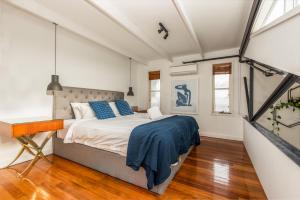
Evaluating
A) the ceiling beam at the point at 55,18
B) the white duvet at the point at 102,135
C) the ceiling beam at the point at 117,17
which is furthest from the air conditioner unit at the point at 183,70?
the white duvet at the point at 102,135

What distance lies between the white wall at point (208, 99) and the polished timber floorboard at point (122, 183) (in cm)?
151

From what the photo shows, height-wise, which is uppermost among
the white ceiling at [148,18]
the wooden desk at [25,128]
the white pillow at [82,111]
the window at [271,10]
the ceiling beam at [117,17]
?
the white ceiling at [148,18]

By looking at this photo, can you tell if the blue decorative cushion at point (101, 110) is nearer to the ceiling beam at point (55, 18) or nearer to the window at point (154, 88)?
the ceiling beam at point (55, 18)

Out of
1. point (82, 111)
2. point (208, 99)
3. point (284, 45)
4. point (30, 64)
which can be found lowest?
point (82, 111)

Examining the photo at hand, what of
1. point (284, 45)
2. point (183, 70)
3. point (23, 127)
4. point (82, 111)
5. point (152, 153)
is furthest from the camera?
point (183, 70)

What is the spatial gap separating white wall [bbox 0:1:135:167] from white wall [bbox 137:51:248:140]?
2374 mm

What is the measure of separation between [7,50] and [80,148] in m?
1.93

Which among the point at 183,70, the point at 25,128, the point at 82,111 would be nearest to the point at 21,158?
the point at 25,128

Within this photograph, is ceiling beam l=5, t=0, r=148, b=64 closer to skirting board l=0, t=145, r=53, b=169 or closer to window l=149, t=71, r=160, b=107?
window l=149, t=71, r=160, b=107

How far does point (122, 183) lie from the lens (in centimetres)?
194

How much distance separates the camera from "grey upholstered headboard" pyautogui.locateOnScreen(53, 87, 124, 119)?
Answer: 2941 mm

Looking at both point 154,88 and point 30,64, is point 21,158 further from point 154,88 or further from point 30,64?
point 154,88

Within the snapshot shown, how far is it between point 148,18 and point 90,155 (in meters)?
2.45

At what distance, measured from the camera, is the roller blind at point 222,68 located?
4020 mm
